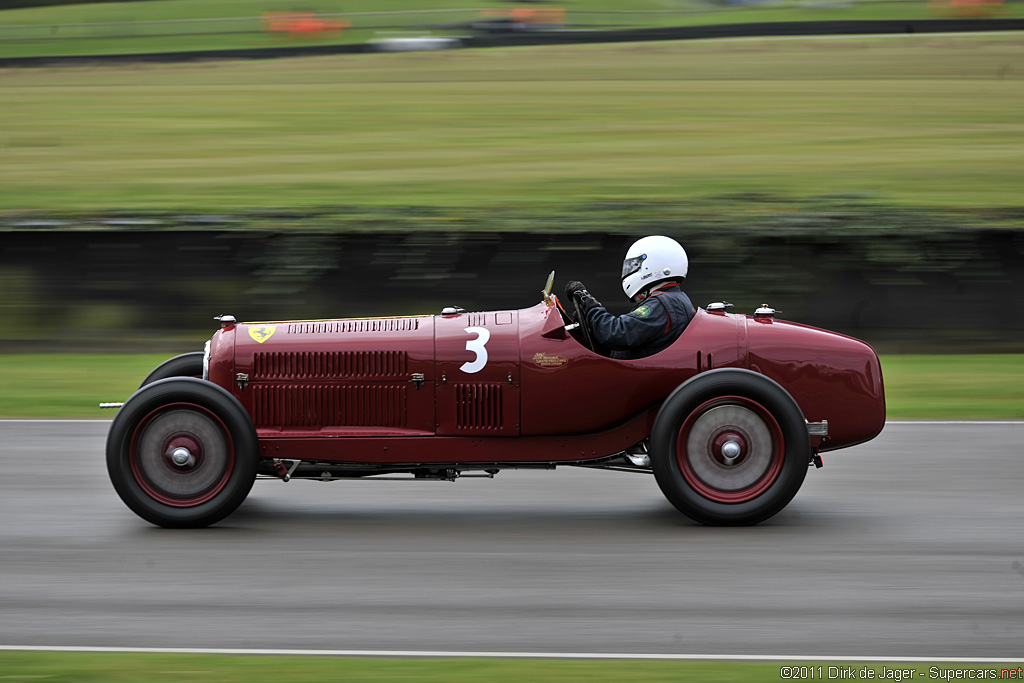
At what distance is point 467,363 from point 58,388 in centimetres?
561

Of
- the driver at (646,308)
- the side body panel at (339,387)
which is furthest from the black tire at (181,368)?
the driver at (646,308)

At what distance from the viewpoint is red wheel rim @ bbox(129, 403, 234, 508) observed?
19.4 ft

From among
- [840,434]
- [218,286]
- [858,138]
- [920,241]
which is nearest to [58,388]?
[218,286]

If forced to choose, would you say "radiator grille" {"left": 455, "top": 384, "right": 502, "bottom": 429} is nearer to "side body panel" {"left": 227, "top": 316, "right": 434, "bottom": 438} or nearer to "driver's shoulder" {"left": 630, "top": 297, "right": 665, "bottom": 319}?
"side body panel" {"left": 227, "top": 316, "right": 434, "bottom": 438}

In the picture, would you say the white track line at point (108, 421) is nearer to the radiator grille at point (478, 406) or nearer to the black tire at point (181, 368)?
the black tire at point (181, 368)

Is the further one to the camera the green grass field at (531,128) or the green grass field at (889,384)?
the green grass field at (531,128)

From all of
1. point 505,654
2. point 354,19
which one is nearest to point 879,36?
point 354,19

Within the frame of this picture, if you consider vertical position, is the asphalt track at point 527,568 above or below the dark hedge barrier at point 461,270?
below

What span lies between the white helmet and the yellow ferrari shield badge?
6.03 ft

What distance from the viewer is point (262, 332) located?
622 cm

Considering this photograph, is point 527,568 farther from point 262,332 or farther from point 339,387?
point 262,332

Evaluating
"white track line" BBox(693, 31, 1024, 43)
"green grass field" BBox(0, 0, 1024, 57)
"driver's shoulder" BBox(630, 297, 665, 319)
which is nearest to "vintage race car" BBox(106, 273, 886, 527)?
"driver's shoulder" BBox(630, 297, 665, 319)

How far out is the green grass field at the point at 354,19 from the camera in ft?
105

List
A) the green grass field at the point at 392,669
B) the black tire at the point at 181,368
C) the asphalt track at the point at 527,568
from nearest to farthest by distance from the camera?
the green grass field at the point at 392,669 < the asphalt track at the point at 527,568 < the black tire at the point at 181,368
